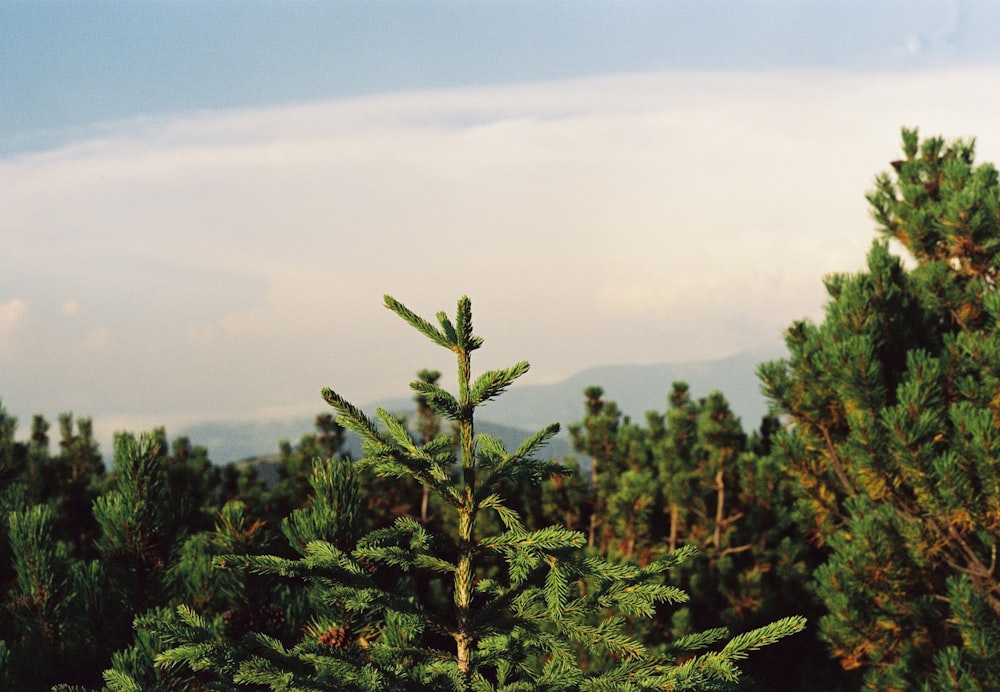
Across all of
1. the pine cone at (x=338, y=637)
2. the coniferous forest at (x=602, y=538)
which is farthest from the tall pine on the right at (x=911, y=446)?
the pine cone at (x=338, y=637)

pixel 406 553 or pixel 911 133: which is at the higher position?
pixel 911 133

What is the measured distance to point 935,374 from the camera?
725 centimetres

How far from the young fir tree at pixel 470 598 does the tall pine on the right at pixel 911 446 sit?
16.7 ft

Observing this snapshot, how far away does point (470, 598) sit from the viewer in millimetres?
3115

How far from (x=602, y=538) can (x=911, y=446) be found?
8773 millimetres

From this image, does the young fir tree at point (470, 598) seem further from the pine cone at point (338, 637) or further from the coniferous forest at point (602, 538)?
the pine cone at point (338, 637)

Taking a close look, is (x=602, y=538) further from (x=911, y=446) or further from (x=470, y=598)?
(x=470, y=598)

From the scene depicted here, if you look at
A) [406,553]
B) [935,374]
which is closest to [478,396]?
[406,553]

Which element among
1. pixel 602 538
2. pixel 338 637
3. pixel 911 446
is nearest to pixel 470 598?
pixel 338 637

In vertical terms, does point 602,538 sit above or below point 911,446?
below

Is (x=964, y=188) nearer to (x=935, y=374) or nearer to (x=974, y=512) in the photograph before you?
(x=935, y=374)

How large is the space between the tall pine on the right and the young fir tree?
5.10 meters

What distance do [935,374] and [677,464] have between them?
853 cm

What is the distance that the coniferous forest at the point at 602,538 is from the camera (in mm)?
2941
